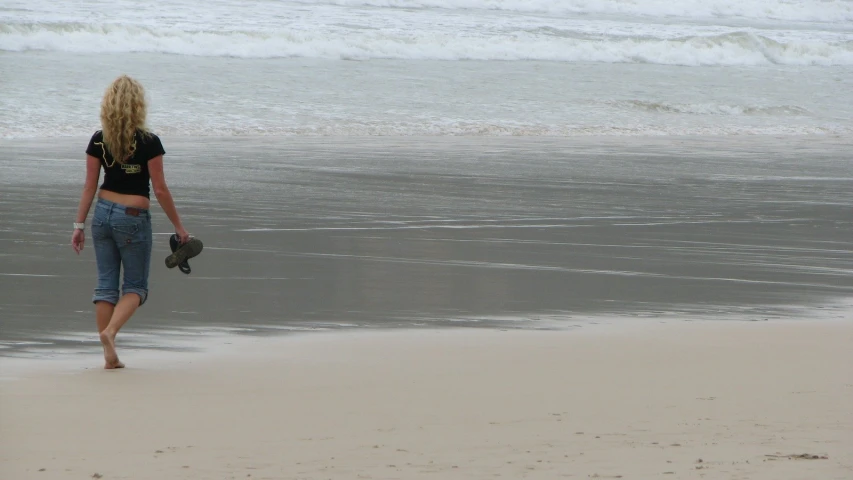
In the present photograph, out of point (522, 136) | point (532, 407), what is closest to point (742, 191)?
point (522, 136)

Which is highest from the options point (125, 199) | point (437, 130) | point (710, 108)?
point (710, 108)

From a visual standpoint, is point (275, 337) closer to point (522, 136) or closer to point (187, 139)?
point (187, 139)

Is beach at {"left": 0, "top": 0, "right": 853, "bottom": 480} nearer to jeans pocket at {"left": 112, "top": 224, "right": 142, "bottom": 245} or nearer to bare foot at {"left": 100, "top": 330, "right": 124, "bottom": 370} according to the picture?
bare foot at {"left": 100, "top": 330, "right": 124, "bottom": 370}

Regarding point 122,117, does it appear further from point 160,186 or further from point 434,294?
point 434,294

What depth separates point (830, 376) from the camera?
5586 mm

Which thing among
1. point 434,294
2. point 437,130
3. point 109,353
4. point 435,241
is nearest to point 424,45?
point 437,130

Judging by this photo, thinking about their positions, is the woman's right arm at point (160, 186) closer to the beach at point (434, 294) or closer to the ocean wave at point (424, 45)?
the beach at point (434, 294)

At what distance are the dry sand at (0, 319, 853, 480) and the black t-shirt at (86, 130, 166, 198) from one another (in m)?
0.80

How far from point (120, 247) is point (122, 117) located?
62 cm

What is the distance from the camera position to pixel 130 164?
5.73m

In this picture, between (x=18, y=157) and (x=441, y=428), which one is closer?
(x=441, y=428)

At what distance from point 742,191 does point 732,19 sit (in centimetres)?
3745

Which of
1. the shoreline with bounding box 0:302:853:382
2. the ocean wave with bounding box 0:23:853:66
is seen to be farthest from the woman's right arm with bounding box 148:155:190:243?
the ocean wave with bounding box 0:23:853:66

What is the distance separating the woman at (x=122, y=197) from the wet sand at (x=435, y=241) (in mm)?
355
